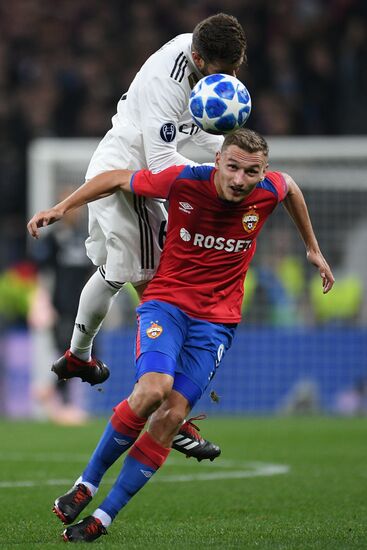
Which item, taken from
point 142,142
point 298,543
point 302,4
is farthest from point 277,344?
point 298,543

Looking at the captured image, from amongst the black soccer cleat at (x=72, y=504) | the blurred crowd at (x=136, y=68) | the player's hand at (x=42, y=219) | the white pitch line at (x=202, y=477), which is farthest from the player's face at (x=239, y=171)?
the blurred crowd at (x=136, y=68)

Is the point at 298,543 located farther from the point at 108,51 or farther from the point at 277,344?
the point at 108,51

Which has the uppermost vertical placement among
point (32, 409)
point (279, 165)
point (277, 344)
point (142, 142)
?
point (142, 142)

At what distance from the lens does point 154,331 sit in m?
6.09

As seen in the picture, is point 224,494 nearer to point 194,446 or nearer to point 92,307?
point 194,446

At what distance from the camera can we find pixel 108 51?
62.4ft

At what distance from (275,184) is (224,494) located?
2206 mm

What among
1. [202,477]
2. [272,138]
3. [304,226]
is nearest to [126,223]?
[304,226]

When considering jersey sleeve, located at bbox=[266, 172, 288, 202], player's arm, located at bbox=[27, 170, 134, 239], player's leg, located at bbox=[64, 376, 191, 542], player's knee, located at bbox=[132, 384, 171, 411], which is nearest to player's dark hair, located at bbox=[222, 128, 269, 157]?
jersey sleeve, located at bbox=[266, 172, 288, 202]

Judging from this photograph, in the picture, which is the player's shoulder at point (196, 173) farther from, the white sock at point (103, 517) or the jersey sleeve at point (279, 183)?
the white sock at point (103, 517)

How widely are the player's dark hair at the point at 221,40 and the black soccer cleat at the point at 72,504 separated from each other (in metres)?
2.23

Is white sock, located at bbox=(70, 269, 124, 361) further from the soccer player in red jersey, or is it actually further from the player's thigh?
the player's thigh

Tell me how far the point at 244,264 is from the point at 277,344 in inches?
321

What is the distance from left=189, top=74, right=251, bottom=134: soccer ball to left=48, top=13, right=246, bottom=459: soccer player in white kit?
25 centimetres
